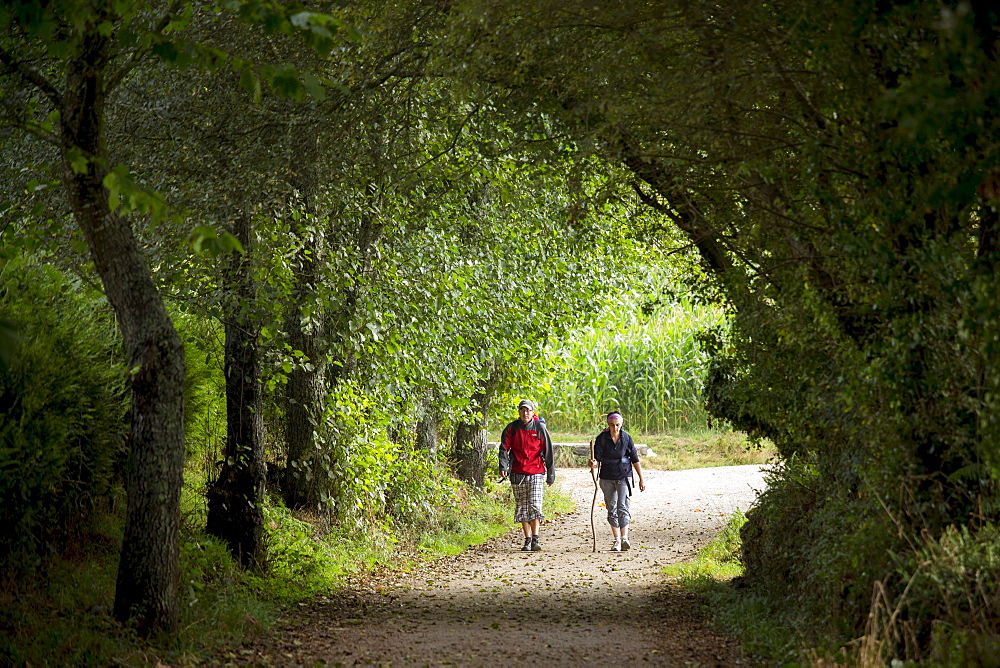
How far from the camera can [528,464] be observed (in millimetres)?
14758

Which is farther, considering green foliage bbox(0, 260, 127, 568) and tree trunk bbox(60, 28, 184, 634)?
green foliage bbox(0, 260, 127, 568)

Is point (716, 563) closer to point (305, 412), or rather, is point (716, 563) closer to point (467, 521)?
point (467, 521)

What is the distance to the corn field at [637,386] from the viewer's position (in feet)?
89.5

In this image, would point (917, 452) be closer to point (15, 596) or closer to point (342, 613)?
point (342, 613)

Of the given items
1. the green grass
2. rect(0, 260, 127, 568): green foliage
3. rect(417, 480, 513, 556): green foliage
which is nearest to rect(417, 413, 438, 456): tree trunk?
rect(417, 480, 513, 556): green foliage

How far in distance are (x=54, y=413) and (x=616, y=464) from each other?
28.7 ft

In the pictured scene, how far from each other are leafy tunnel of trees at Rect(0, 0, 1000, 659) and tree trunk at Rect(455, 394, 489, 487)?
17.3 feet

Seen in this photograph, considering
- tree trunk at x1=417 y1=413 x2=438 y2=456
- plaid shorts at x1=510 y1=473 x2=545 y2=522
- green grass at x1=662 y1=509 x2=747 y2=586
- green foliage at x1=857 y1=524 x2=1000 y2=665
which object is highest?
tree trunk at x1=417 y1=413 x2=438 y2=456

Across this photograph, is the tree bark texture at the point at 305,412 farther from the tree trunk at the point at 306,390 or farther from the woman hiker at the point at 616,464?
the woman hiker at the point at 616,464

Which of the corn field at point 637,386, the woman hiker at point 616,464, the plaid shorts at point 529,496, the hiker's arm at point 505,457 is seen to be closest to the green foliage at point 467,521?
the plaid shorts at point 529,496

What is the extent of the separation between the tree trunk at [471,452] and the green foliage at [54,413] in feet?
30.5

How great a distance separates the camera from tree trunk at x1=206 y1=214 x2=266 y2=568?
9648mm

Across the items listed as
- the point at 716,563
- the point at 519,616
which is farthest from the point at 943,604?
the point at 716,563

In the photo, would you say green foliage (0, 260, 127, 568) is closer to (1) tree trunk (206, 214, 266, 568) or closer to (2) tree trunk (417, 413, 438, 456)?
(1) tree trunk (206, 214, 266, 568)
